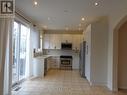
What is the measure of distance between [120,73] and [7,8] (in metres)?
4.72

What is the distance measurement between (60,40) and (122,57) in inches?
248

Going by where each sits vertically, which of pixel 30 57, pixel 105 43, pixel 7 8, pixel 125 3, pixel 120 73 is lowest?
pixel 120 73

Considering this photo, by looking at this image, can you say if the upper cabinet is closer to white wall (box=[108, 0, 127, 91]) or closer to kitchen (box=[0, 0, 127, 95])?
kitchen (box=[0, 0, 127, 95])

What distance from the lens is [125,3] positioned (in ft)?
16.3

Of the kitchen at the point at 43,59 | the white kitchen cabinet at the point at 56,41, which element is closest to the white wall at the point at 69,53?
the white kitchen cabinet at the point at 56,41

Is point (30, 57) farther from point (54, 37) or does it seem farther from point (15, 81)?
point (54, 37)

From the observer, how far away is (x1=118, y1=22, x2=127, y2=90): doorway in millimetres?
6602

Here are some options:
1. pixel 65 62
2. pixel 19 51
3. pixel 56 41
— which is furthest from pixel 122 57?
pixel 56 41

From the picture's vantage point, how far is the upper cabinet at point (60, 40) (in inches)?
487

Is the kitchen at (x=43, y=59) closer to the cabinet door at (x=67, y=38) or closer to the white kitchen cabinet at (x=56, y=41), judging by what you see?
the white kitchen cabinet at (x=56, y=41)

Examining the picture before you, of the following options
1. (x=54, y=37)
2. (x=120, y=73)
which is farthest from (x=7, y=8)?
(x=54, y=37)

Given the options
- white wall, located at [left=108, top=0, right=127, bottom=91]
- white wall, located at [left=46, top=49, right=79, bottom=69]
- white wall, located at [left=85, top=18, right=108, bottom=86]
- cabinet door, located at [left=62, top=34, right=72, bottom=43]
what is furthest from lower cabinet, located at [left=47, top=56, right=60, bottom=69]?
white wall, located at [left=108, top=0, right=127, bottom=91]

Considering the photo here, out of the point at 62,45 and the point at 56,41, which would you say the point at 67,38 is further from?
the point at 56,41

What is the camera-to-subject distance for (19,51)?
7449 mm
